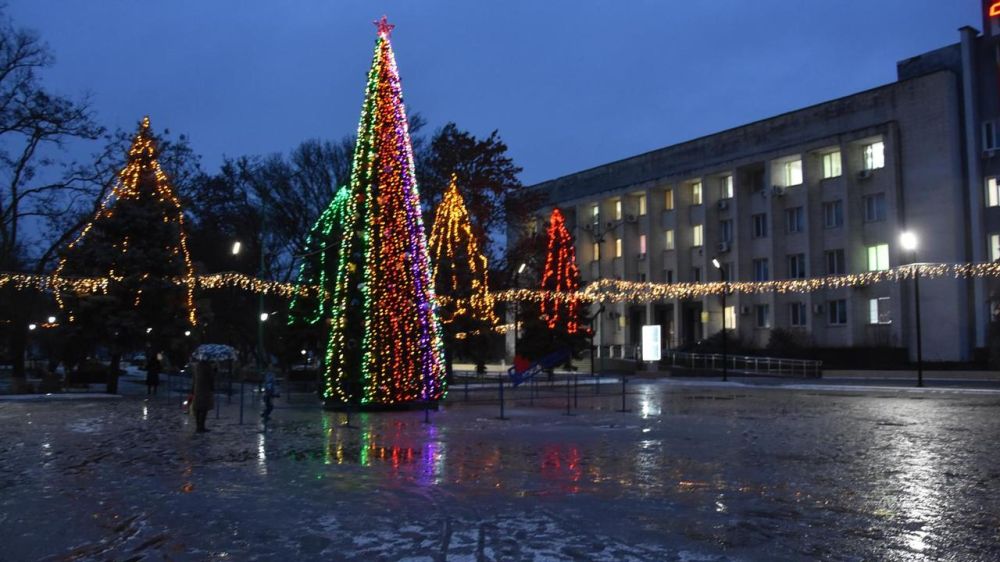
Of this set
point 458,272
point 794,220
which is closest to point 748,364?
point 794,220

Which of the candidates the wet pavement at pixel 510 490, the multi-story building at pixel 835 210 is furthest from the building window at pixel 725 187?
the wet pavement at pixel 510 490

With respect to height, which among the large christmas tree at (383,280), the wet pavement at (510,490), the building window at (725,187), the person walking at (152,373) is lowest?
the wet pavement at (510,490)

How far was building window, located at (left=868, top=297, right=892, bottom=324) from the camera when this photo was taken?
46.9 metres

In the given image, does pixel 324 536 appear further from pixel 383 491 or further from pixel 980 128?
pixel 980 128

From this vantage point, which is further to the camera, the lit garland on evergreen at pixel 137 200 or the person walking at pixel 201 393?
the lit garland on evergreen at pixel 137 200

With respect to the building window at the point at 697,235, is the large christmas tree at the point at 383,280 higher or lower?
lower

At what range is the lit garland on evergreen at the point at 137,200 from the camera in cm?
3491

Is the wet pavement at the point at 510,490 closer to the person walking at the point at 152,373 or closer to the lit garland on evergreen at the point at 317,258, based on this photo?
the lit garland on evergreen at the point at 317,258

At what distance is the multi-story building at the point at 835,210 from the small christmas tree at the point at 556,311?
99.5 inches

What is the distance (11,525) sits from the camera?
27.7ft

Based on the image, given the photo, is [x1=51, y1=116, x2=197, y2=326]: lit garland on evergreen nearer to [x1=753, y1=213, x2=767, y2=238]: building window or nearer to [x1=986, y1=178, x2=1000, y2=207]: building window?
[x1=753, y1=213, x2=767, y2=238]: building window

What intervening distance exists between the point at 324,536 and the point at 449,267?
31.8 meters

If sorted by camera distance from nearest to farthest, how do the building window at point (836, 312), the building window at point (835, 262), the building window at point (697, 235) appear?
the building window at point (836, 312) < the building window at point (835, 262) < the building window at point (697, 235)

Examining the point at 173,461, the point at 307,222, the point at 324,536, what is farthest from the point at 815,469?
the point at 307,222
